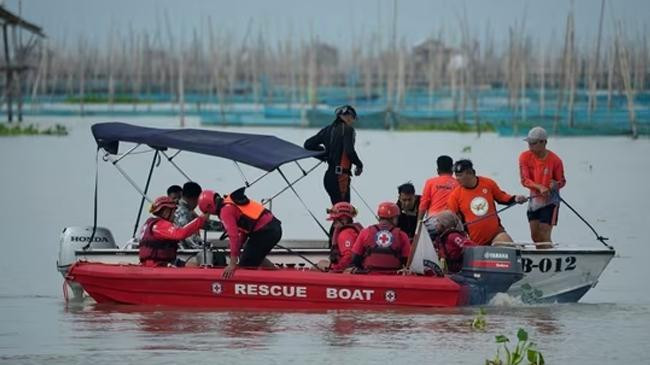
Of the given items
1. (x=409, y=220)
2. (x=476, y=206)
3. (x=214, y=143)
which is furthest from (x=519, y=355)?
(x=214, y=143)

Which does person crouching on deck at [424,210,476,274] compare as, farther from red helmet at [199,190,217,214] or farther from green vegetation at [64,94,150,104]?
green vegetation at [64,94,150,104]

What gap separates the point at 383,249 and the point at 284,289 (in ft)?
3.25

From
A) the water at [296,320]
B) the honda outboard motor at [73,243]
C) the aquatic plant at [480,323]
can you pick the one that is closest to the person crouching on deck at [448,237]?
the water at [296,320]

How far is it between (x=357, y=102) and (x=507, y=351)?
84483 mm

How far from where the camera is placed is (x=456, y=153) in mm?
51531

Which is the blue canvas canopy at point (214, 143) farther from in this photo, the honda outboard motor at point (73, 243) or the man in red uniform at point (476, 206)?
the man in red uniform at point (476, 206)

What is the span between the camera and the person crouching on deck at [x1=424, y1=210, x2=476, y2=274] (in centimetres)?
1742

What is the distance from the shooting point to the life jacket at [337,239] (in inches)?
688

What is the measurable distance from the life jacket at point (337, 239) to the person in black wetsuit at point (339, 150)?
6.53 feet

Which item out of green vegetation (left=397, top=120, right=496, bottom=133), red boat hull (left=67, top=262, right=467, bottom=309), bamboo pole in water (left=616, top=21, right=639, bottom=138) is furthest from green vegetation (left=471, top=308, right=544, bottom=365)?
green vegetation (left=397, top=120, right=496, bottom=133)

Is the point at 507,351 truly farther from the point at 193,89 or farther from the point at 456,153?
the point at 193,89

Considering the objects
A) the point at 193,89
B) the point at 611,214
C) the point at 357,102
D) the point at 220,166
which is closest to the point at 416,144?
the point at 220,166

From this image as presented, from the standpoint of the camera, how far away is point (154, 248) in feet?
57.5

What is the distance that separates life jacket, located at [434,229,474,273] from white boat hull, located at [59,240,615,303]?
572mm
